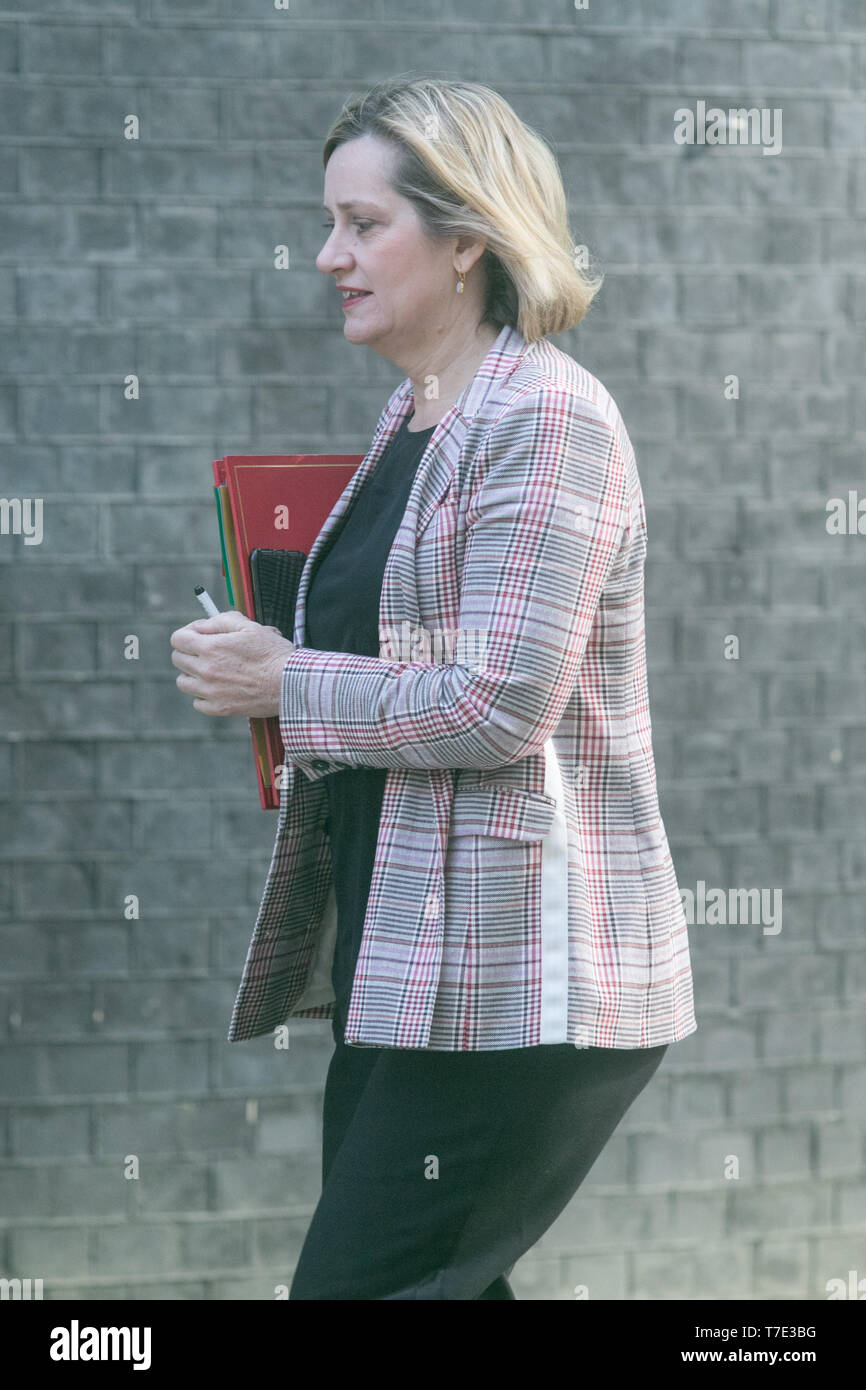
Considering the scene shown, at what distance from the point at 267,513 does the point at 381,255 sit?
39cm

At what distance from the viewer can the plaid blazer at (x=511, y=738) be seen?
5.67 feet

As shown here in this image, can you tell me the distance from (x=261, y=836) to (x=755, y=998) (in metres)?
1.29

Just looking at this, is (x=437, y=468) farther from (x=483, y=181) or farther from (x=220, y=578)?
(x=220, y=578)

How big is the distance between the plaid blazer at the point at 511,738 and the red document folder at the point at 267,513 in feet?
0.59

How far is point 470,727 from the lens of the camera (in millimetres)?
1735

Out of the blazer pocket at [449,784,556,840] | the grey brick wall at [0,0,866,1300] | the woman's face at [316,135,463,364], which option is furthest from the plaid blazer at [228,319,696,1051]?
the grey brick wall at [0,0,866,1300]

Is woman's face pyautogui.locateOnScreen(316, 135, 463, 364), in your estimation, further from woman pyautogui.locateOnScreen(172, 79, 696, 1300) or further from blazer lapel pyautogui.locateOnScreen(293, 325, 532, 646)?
blazer lapel pyautogui.locateOnScreen(293, 325, 532, 646)

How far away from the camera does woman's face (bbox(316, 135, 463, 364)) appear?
1.95m

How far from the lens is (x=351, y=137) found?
2.00 m

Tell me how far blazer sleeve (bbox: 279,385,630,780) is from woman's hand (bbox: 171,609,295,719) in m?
0.16

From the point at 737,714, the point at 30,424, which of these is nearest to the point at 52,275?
the point at 30,424

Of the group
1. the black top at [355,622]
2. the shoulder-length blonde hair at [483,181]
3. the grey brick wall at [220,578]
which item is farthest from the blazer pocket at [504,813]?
the grey brick wall at [220,578]

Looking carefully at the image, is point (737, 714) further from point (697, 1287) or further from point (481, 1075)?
point (481, 1075)

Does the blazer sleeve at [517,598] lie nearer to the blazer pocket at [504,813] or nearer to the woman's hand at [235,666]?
the blazer pocket at [504,813]
